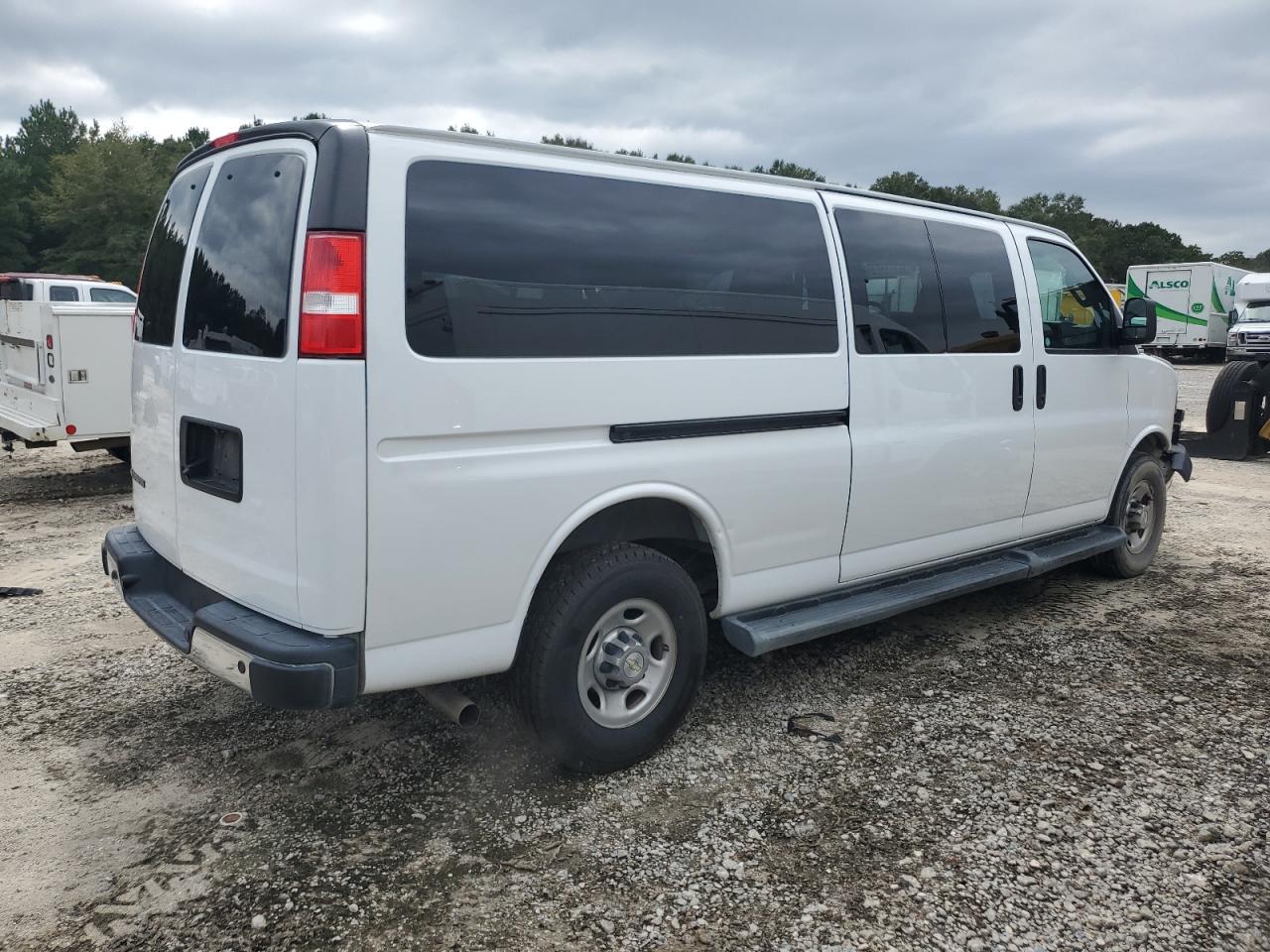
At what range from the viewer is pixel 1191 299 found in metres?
28.8

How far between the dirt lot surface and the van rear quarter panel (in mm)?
619

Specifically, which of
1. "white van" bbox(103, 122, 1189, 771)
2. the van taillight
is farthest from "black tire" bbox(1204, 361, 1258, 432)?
the van taillight

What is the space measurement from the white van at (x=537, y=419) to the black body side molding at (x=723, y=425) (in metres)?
0.01

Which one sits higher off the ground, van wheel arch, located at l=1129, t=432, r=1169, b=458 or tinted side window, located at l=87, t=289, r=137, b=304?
tinted side window, located at l=87, t=289, r=137, b=304

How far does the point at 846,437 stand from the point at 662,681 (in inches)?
51.1

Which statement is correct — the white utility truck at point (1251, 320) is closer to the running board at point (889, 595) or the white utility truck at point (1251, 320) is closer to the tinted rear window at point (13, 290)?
the running board at point (889, 595)

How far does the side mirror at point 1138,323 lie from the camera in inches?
207

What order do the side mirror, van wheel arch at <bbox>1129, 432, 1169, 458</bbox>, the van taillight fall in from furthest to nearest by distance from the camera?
1. van wheel arch at <bbox>1129, 432, 1169, 458</bbox>
2. the side mirror
3. the van taillight

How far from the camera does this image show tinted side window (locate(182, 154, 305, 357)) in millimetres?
2744

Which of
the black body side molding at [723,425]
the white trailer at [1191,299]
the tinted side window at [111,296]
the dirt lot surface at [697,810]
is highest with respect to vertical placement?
the white trailer at [1191,299]

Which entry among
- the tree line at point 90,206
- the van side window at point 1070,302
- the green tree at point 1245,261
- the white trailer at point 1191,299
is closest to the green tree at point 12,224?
the tree line at point 90,206

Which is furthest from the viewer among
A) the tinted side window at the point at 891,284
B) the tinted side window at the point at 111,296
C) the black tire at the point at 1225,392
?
the tinted side window at the point at 111,296

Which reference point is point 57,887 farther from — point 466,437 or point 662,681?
point 662,681

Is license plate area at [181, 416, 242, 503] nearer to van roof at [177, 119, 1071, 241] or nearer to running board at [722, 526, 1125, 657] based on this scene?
van roof at [177, 119, 1071, 241]
